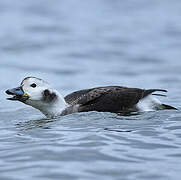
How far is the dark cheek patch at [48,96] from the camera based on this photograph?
9.50 m

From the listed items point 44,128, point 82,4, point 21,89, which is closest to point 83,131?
point 44,128

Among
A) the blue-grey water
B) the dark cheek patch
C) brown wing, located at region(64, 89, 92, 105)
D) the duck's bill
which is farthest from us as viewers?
brown wing, located at region(64, 89, 92, 105)

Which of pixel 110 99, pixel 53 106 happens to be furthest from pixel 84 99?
pixel 53 106

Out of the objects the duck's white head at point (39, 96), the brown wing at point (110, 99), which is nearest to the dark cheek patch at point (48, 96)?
the duck's white head at point (39, 96)

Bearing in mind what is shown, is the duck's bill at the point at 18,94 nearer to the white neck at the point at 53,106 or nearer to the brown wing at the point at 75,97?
the white neck at the point at 53,106

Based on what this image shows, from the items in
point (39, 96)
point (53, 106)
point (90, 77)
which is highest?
point (90, 77)

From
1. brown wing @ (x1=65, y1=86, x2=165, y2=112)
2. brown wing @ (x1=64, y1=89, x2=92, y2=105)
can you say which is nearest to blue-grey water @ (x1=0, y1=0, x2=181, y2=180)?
brown wing @ (x1=65, y1=86, x2=165, y2=112)

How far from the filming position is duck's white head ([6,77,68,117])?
30.6 ft

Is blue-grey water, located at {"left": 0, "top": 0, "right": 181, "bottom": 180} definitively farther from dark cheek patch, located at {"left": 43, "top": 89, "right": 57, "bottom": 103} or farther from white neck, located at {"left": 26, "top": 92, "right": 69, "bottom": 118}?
dark cheek patch, located at {"left": 43, "top": 89, "right": 57, "bottom": 103}

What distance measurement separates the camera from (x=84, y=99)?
30.8 ft

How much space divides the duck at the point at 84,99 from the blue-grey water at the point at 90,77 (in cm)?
22

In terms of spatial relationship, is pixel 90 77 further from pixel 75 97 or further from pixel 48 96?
pixel 48 96

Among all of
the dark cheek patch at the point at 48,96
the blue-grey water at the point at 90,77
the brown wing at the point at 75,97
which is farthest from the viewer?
the brown wing at the point at 75,97

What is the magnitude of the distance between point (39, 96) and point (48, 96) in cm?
15
